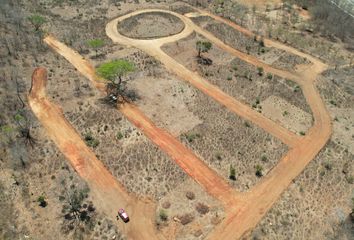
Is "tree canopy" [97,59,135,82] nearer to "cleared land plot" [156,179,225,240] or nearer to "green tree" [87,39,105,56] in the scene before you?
"green tree" [87,39,105,56]

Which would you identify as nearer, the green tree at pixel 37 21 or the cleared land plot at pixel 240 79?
the cleared land plot at pixel 240 79

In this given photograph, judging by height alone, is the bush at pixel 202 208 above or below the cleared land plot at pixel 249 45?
below

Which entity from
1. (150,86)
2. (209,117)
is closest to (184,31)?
(150,86)

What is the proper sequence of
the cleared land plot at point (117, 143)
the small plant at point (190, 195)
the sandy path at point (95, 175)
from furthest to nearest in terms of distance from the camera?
the cleared land plot at point (117, 143) → the small plant at point (190, 195) → the sandy path at point (95, 175)

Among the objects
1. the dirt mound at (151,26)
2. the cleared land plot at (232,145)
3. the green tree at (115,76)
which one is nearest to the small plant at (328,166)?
the cleared land plot at (232,145)

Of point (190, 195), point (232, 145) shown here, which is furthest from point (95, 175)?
point (232, 145)

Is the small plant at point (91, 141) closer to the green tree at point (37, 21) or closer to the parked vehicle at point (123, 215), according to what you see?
the parked vehicle at point (123, 215)

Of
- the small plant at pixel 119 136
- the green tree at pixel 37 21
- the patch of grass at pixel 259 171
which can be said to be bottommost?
the green tree at pixel 37 21
